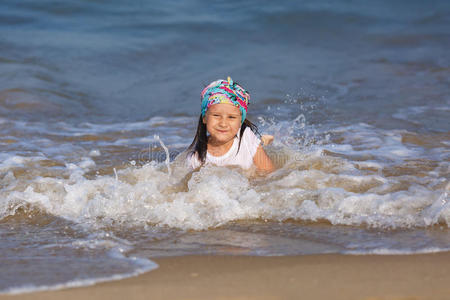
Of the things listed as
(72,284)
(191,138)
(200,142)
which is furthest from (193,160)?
(72,284)

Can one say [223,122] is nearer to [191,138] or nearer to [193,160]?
[193,160]

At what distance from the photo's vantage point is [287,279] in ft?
9.14

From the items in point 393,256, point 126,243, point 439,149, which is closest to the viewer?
point 393,256

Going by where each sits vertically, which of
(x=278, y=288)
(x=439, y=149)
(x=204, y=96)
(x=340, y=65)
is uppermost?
(x=340, y=65)

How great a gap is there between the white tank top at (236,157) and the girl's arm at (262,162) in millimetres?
35

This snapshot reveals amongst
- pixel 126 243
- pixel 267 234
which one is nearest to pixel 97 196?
pixel 126 243

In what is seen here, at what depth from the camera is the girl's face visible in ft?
16.3

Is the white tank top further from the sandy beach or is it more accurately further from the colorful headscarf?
the sandy beach

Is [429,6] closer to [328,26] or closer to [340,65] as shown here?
[328,26]

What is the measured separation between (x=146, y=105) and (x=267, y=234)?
5.59 metres

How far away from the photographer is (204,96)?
508 cm

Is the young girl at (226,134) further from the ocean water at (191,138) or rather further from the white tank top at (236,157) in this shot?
the ocean water at (191,138)

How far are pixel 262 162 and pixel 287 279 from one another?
2424 mm

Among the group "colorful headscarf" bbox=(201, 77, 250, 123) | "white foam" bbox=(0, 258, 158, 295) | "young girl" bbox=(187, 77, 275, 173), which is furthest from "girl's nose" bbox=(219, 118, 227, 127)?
"white foam" bbox=(0, 258, 158, 295)
